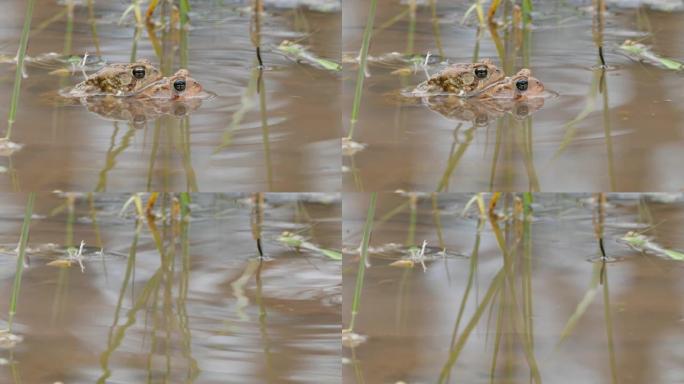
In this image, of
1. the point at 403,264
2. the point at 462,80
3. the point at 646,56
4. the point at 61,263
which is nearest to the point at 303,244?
the point at 403,264

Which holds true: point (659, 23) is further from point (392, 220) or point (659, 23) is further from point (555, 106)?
point (392, 220)

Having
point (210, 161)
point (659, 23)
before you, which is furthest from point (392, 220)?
point (659, 23)

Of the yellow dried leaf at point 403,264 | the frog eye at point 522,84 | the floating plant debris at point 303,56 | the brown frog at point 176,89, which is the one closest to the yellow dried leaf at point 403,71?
the floating plant debris at point 303,56

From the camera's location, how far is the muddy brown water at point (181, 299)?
183 inches

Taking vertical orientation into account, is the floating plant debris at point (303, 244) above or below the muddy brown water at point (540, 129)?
below

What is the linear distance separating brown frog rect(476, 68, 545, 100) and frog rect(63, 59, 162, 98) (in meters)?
1.34

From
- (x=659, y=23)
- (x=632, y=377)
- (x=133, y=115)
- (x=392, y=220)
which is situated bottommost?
(x=632, y=377)

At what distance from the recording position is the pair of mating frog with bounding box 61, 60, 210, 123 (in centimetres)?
643

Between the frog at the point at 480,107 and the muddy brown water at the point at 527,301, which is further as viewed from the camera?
the frog at the point at 480,107

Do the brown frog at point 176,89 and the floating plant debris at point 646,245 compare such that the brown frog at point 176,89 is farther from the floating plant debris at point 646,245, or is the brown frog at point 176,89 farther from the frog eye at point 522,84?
the floating plant debris at point 646,245

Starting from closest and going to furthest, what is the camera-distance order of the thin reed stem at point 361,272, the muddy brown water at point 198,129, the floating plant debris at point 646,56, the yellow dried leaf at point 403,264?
1. the thin reed stem at point 361,272
2. the yellow dried leaf at point 403,264
3. the muddy brown water at point 198,129
4. the floating plant debris at point 646,56

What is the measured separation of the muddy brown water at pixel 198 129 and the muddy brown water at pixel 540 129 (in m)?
0.15

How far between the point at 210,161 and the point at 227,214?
1.30ft

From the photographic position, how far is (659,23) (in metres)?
7.76
